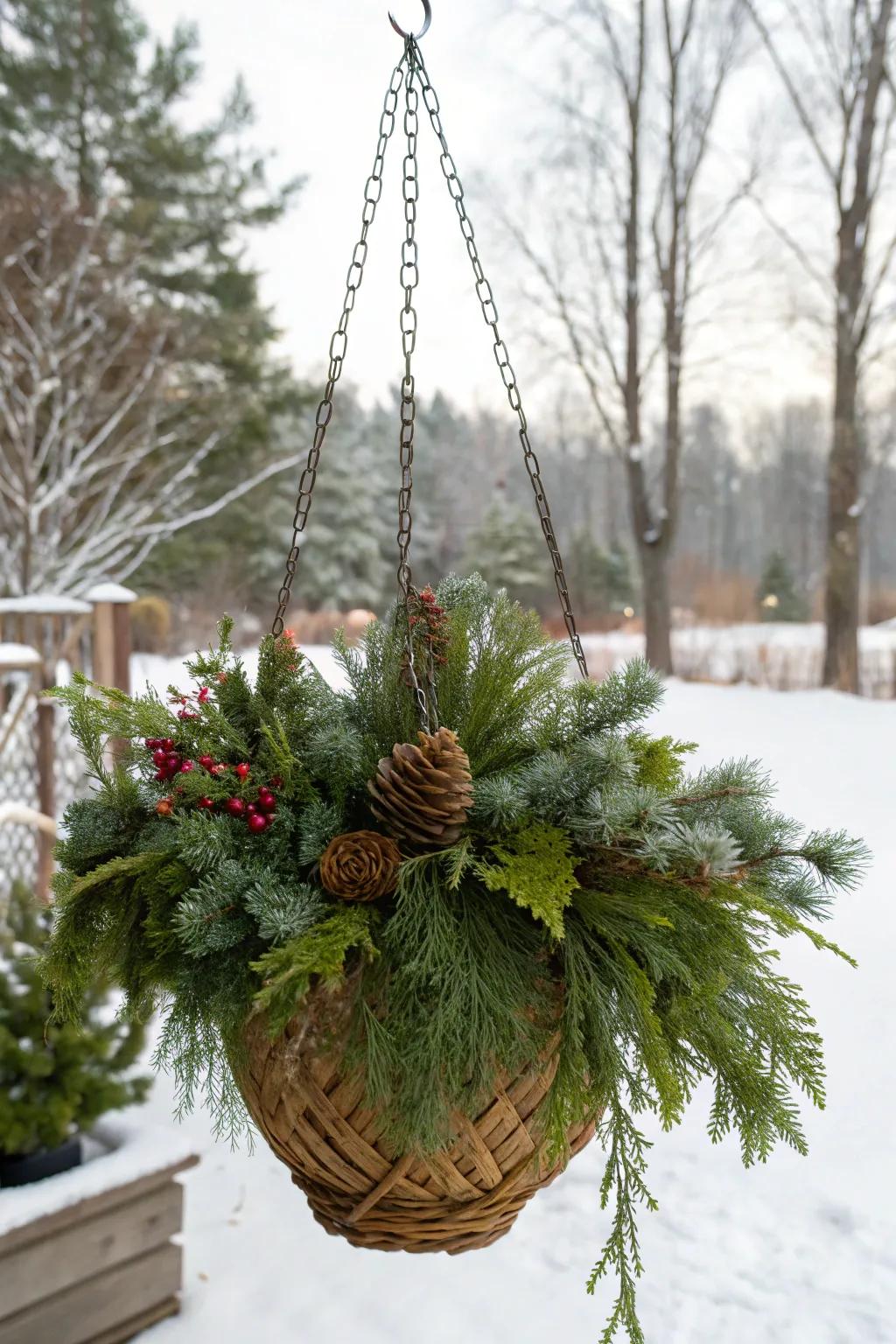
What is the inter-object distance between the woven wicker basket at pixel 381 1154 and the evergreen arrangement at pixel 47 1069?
1.35m

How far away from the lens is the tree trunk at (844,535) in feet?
16.6

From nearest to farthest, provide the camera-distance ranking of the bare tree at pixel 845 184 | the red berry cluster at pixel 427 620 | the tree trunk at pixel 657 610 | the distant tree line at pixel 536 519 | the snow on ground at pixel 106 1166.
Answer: the red berry cluster at pixel 427 620 → the snow on ground at pixel 106 1166 → the bare tree at pixel 845 184 → the tree trunk at pixel 657 610 → the distant tree line at pixel 536 519

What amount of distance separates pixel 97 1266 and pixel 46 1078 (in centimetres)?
41

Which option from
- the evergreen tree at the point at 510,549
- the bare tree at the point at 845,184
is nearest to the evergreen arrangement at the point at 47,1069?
the bare tree at the point at 845,184

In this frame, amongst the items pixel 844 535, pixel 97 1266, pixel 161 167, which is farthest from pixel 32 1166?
pixel 161 167

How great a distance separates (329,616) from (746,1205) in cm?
925

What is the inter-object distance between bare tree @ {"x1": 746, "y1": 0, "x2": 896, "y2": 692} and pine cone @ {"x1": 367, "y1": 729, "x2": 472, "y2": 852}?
489 cm

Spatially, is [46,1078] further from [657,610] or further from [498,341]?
[657,610]

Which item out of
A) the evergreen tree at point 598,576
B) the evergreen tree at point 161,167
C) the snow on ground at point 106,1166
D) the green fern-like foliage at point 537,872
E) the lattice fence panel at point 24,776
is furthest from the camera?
the evergreen tree at point 598,576

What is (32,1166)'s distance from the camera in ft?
6.80

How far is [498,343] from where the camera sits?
3.27 ft

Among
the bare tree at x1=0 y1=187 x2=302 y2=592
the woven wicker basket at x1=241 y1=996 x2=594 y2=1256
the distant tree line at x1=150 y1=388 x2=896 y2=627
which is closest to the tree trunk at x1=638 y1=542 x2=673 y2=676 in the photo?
the bare tree at x1=0 y1=187 x2=302 y2=592

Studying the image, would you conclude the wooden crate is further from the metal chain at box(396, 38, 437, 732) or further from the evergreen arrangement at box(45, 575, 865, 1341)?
the metal chain at box(396, 38, 437, 732)

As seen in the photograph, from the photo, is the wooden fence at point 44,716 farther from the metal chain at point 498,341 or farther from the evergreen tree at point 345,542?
the evergreen tree at point 345,542
